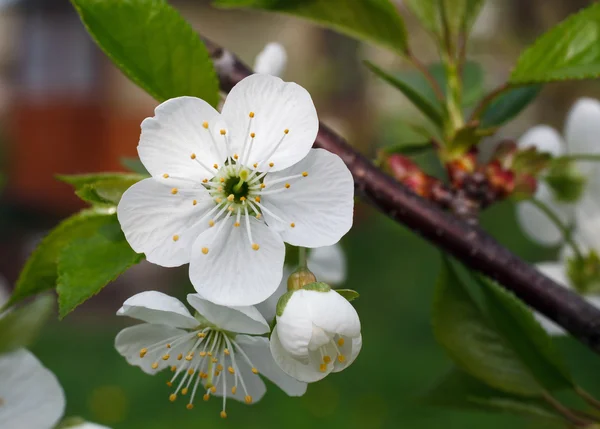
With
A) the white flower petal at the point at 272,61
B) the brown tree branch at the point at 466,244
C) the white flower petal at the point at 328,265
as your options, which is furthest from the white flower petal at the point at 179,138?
the white flower petal at the point at 328,265

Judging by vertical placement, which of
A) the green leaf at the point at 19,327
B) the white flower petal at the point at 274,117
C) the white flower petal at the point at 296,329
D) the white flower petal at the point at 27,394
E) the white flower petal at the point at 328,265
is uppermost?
the white flower petal at the point at 274,117

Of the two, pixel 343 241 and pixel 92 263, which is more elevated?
pixel 92 263

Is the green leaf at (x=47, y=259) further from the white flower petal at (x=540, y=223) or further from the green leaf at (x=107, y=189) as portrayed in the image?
the white flower petal at (x=540, y=223)

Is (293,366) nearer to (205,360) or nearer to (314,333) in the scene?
(314,333)

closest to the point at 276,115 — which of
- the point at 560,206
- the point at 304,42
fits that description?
the point at 560,206

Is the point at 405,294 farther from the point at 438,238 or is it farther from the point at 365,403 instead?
the point at 438,238

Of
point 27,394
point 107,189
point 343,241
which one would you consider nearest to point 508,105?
point 107,189
